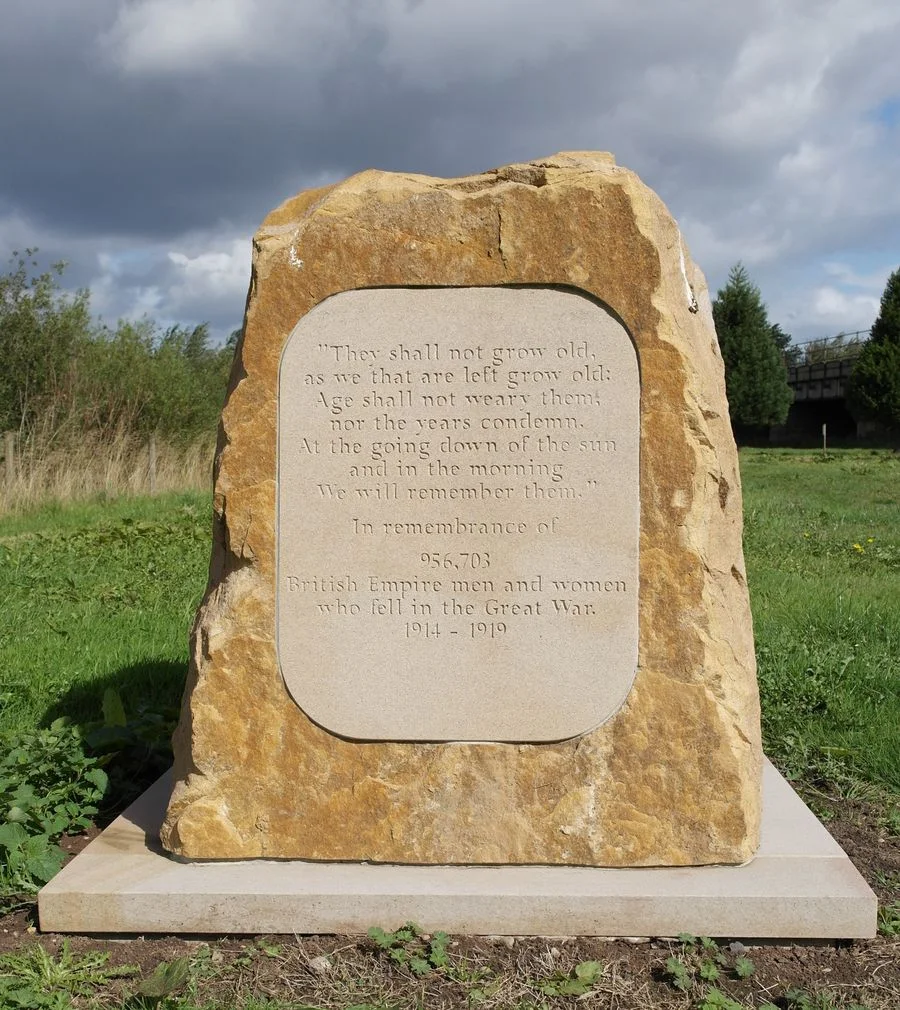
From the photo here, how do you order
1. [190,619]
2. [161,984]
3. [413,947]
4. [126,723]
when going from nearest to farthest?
[161,984]
[413,947]
[126,723]
[190,619]

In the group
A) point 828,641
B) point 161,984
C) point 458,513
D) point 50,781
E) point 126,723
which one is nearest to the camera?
point 161,984

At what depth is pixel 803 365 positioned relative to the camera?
37406mm

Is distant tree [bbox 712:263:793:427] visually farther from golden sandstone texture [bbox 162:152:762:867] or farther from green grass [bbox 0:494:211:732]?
golden sandstone texture [bbox 162:152:762:867]

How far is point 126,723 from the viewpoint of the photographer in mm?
3898

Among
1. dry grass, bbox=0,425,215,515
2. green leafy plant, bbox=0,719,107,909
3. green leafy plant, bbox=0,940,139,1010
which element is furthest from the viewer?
dry grass, bbox=0,425,215,515

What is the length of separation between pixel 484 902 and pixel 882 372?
30.7 m

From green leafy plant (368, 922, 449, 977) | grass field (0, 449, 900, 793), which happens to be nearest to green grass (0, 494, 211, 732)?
grass field (0, 449, 900, 793)

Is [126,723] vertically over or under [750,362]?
under

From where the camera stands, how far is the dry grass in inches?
457

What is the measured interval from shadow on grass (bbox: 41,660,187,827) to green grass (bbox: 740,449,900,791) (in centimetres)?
255

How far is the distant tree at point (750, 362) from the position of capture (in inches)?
1215

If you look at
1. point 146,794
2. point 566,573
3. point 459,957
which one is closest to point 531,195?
point 566,573

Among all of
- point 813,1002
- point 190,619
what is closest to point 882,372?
point 190,619

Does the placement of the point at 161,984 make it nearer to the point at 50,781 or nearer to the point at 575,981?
the point at 575,981
